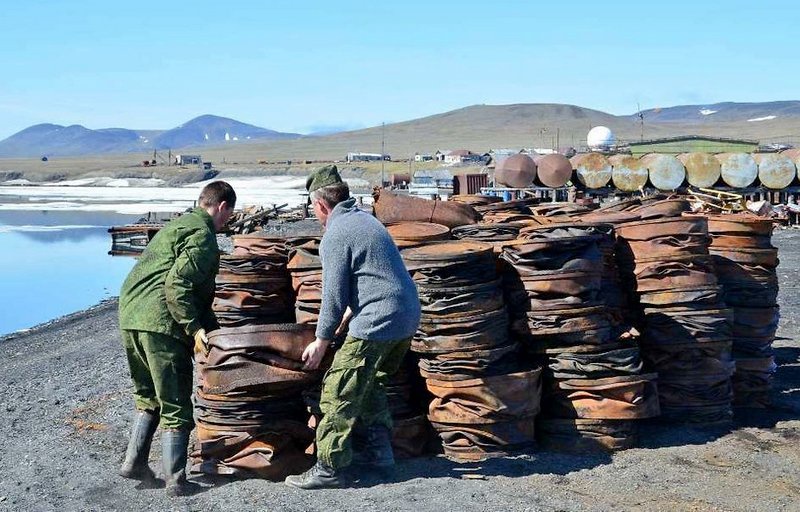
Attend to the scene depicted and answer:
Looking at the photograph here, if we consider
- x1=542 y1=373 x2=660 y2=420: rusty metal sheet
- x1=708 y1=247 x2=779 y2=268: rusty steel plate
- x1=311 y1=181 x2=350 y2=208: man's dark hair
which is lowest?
x1=542 y1=373 x2=660 y2=420: rusty metal sheet

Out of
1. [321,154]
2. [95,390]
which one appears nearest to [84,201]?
[95,390]

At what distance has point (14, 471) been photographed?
6926 mm

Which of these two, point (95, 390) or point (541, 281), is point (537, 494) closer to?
point (541, 281)

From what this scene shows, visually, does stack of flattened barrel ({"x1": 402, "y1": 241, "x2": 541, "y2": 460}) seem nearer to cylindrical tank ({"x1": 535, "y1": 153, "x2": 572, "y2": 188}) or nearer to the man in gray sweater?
the man in gray sweater

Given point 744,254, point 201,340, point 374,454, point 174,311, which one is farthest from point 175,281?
point 744,254

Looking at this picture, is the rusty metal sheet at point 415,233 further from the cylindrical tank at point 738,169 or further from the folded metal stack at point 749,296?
the cylindrical tank at point 738,169

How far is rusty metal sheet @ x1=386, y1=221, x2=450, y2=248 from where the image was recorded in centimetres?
725

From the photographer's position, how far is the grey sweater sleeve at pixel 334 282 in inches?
222

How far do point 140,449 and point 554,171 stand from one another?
1061 inches

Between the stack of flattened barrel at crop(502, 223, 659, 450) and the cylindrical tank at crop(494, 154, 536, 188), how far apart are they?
85.7 feet

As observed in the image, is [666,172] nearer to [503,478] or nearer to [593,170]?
[593,170]

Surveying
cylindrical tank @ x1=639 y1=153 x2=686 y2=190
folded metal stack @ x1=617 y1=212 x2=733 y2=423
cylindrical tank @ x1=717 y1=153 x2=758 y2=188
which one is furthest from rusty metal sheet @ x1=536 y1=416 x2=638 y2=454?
cylindrical tank @ x1=717 y1=153 x2=758 y2=188

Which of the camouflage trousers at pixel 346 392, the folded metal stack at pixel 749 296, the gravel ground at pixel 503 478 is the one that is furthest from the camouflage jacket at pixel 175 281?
the folded metal stack at pixel 749 296

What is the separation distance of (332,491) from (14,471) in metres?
2.66
